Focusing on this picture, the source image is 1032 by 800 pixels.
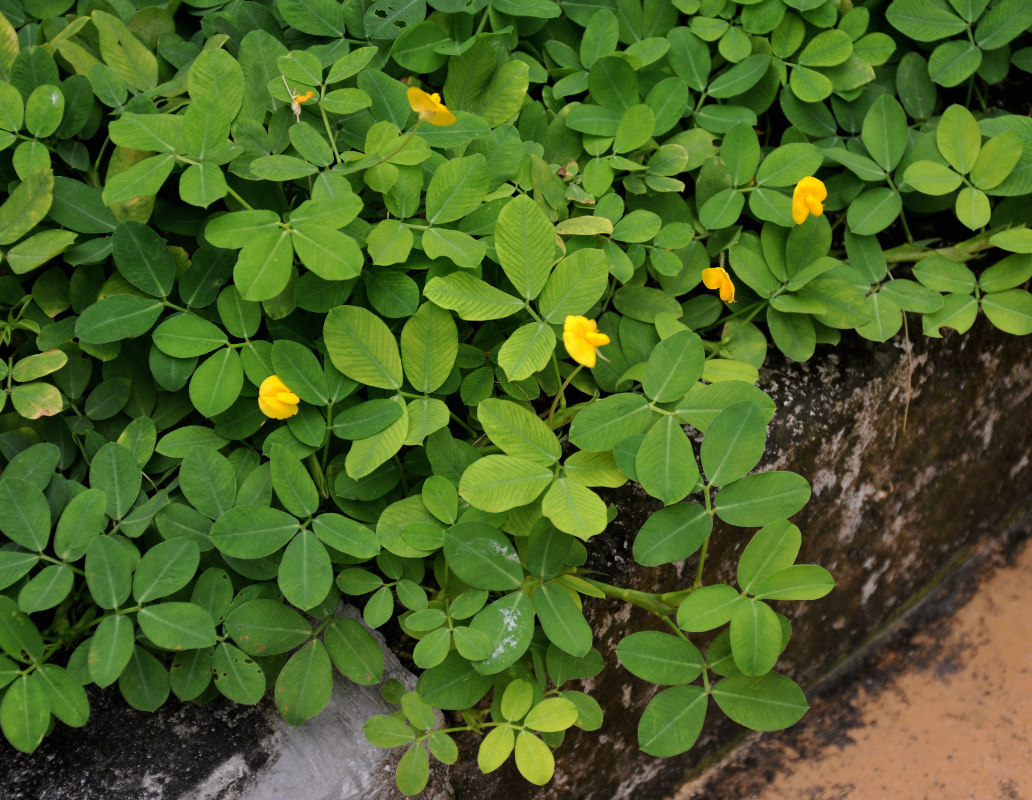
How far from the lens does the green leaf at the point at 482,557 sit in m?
1.20

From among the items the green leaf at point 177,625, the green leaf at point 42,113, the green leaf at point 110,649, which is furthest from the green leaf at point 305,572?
the green leaf at point 42,113

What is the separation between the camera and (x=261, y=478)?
129 cm

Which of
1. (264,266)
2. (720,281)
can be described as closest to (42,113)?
(264,266)

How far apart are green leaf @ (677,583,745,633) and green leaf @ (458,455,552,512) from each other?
263 millimetres

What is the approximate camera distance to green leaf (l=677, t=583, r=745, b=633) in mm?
1176

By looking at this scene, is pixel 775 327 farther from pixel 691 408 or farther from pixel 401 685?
pixel 401 685

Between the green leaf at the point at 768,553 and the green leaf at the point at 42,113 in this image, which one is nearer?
the green leaf at the point at 768,553

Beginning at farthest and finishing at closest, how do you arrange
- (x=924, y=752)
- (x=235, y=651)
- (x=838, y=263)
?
(x=924, y=752) → (x=838, y=263) → (x=235, y=651)

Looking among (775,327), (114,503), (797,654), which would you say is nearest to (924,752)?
(797,654)

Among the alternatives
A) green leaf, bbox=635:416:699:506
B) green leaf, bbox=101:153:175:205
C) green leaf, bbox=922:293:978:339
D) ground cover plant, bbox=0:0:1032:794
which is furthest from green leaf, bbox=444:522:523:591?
green leaf, bbox=922:293:978:339

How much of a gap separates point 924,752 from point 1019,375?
2.87ft

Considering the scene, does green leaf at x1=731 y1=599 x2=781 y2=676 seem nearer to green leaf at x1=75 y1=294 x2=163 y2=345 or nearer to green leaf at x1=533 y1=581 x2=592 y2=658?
green leaf at x1=533 y1=581 x2=592 y2=658

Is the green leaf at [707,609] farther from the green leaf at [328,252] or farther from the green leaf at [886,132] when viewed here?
the green leaf at [886,132]

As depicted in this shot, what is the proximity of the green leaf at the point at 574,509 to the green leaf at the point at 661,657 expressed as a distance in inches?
6.7
